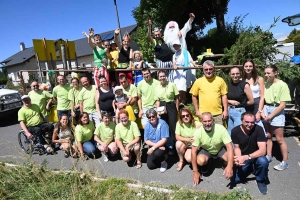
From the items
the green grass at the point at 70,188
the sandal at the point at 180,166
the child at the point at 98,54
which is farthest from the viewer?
the child at the point at 98,54

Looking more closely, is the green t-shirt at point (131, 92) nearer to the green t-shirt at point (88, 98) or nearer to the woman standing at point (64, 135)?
the green t-shirt at point (88, 98)

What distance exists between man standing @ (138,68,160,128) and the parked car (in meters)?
7.44

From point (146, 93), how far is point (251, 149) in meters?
2.37

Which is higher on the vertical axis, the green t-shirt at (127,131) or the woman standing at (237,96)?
the woman standing at (237,96)

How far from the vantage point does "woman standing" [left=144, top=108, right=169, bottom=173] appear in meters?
4.46

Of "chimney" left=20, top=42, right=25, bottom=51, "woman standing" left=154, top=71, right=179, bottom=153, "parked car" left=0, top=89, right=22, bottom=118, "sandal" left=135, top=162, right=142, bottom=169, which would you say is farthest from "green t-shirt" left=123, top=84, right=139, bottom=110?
"chimney" left=20, top=42, right=25, bottom=51

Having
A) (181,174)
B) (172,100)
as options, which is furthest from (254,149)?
(172,100)

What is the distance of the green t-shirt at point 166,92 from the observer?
4801 mm

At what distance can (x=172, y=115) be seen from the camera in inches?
191

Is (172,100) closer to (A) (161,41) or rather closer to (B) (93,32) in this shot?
(A) (161,41)

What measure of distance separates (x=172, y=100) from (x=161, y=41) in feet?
6.70

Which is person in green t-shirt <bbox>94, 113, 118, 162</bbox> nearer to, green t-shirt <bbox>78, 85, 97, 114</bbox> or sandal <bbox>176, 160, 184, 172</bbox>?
green t-shirt <bbox>78, 85, 97, 114</bbox>

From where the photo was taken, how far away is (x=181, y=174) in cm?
428

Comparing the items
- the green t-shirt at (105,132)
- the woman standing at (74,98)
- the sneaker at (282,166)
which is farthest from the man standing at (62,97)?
the sneaker at (282,166)
